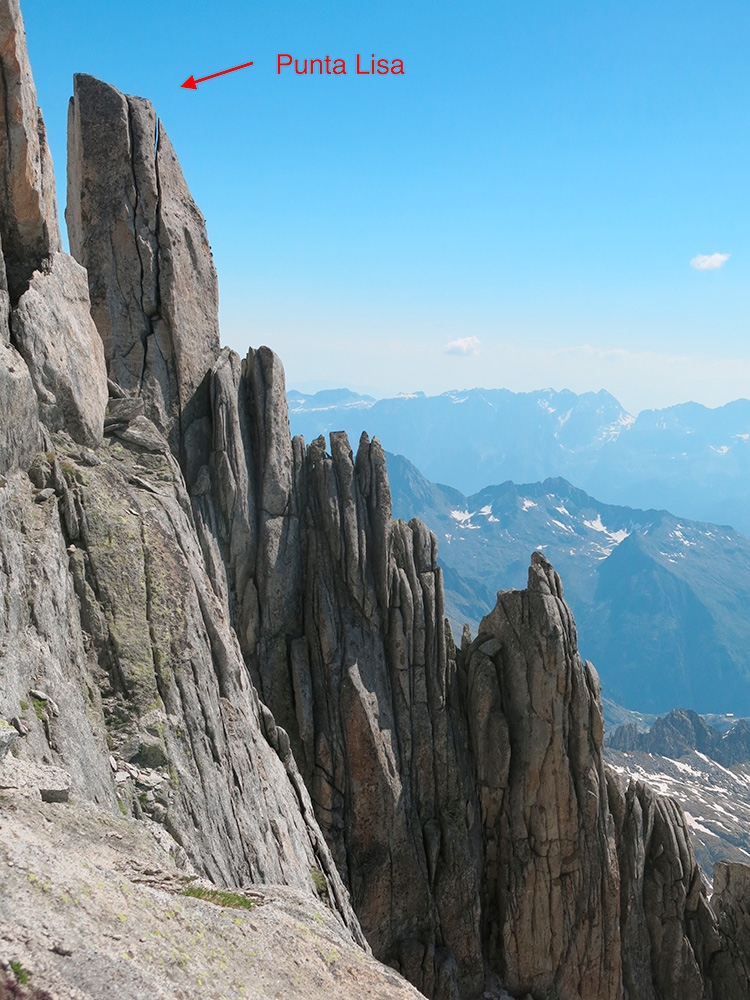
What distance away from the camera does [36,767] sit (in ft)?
43.9

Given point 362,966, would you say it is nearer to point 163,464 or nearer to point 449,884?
point 163,464

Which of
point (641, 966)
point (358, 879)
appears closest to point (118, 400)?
point (358, 879)

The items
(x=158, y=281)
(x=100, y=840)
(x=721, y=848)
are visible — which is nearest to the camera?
(x=100, y=840)

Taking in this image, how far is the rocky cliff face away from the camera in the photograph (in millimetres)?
27688

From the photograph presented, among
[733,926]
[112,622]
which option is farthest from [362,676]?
[733,926]

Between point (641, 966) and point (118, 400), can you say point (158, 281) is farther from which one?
point (641, 966)

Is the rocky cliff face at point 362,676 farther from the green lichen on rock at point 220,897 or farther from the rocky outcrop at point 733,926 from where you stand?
the green lichen on rock at point 220,897

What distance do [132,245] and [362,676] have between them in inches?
958

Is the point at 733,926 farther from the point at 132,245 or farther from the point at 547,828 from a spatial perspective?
the point at 132,245

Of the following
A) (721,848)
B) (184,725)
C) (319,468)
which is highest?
(319,468)

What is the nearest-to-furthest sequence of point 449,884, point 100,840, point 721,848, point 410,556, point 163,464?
1. point 100,840
2. point 163,464
3. point 449,884
4. point 410,556
5. point 721,848

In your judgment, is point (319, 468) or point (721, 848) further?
point (721, 848)

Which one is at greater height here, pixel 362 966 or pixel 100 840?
pixel 100 840

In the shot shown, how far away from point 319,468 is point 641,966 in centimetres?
3346
